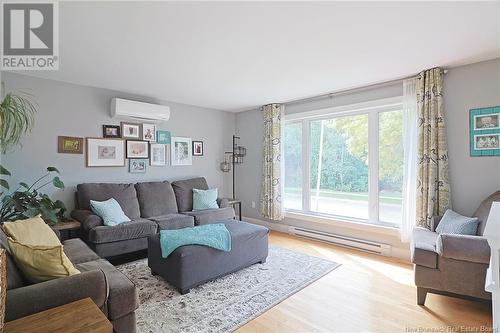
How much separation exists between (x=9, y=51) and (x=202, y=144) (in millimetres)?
3039

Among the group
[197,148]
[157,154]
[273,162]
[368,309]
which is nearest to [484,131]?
[368,309]

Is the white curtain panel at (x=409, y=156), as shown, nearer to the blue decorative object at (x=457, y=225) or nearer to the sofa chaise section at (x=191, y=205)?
the blue decorative object at (x=457, y=225)

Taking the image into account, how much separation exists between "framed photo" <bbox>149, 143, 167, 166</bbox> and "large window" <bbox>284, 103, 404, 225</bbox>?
2.24 m

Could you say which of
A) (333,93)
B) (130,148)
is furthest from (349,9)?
(130,148)

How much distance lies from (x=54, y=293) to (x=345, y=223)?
11.8 feet

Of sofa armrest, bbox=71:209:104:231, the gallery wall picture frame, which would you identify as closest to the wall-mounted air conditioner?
the gallery wall picture frame

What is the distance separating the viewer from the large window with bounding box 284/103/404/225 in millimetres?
3598

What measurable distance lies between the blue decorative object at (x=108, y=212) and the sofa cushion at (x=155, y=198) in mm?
488

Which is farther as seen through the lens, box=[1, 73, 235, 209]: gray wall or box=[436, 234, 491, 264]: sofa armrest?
box=[1, 73, 235, 209]: gray wall

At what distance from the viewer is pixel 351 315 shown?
216 cm

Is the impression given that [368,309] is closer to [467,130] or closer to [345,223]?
[345,223]

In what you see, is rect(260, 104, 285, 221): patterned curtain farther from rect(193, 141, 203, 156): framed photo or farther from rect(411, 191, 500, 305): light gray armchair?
rect(411, 191, 500, 305): light gray armchair

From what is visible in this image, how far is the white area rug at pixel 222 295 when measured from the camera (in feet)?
6.64

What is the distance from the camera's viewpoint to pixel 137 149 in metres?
4.18
